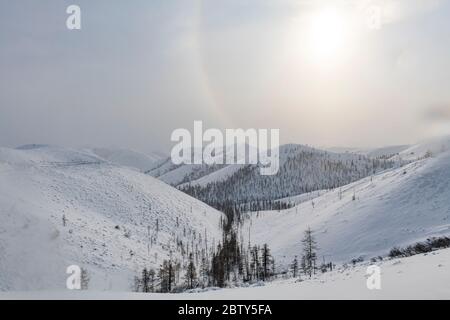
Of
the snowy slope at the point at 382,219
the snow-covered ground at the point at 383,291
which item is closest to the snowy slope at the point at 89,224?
the snowy slope at the point at 382,219

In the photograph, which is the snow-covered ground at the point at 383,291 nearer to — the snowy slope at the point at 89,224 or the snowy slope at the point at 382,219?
the snowy slope at the point at 89,224

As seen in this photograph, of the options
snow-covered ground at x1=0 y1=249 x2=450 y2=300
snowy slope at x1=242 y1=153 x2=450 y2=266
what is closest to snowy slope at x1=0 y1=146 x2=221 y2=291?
snowy slope at x1=242 y1=153 x2=450 y2=266

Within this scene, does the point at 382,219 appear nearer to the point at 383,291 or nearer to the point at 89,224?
the point at 89,224

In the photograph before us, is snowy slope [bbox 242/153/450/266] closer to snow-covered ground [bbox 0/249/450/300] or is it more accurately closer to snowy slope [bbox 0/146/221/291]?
snowy slope [bbox 0/146/221/291]

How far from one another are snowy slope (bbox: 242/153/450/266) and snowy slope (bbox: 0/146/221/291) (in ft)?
88.3

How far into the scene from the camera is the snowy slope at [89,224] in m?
56.4

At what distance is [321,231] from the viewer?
92.9m

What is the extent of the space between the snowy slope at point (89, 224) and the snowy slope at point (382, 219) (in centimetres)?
2692

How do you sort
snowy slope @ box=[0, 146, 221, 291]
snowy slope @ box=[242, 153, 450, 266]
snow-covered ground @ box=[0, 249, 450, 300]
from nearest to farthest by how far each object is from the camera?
snow-covered ground @ box=[0, 249, 450, 300] < snowy slope @ box=[0, 146, 221, 291] < snowy slope @ box=[242, 153, 450, 266]

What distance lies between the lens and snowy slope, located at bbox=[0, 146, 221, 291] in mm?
56406

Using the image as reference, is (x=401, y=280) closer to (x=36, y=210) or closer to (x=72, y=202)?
(x=36, y=210)

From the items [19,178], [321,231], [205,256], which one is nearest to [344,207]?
[321,231]

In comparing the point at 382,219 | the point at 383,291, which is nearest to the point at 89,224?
the point at 382,219
